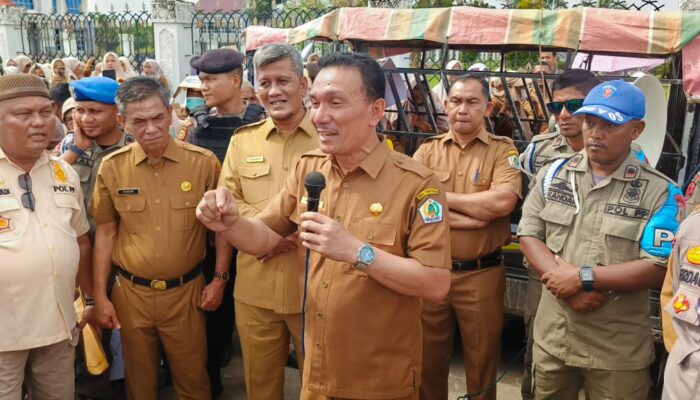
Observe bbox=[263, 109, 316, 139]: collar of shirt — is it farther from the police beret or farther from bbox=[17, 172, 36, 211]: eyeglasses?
bbox=[17, 172, 36, 211]: eyeglasses

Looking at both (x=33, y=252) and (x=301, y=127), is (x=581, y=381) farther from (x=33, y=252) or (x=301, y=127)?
(x=33, y=252)

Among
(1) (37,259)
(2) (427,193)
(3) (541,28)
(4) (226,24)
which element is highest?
(4) (226,24)

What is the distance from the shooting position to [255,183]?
312 centimetres

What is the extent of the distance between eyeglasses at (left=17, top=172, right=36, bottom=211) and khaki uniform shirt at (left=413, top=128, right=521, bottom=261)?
7.21 ft

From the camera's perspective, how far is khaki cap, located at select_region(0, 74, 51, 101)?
2707 mm

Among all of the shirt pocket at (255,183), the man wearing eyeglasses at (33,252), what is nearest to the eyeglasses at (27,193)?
the man wearing eyeglasses at (33,252)

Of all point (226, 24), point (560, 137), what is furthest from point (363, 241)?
point (226, 24)

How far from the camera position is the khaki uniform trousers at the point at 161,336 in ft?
10.6

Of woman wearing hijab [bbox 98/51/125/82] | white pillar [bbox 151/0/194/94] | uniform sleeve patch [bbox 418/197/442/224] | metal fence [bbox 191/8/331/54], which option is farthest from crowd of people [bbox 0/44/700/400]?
white pillar [bbox 151/0/194/94]

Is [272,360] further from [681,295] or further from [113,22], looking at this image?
[113,22]

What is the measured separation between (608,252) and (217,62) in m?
2.67

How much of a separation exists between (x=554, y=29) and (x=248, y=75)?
7.11 metres

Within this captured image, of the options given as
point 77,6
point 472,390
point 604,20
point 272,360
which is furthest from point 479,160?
point 77,6

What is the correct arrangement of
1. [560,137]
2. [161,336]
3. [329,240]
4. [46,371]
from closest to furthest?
[329,240] → [46,371] → [161,336] → [560,137]
